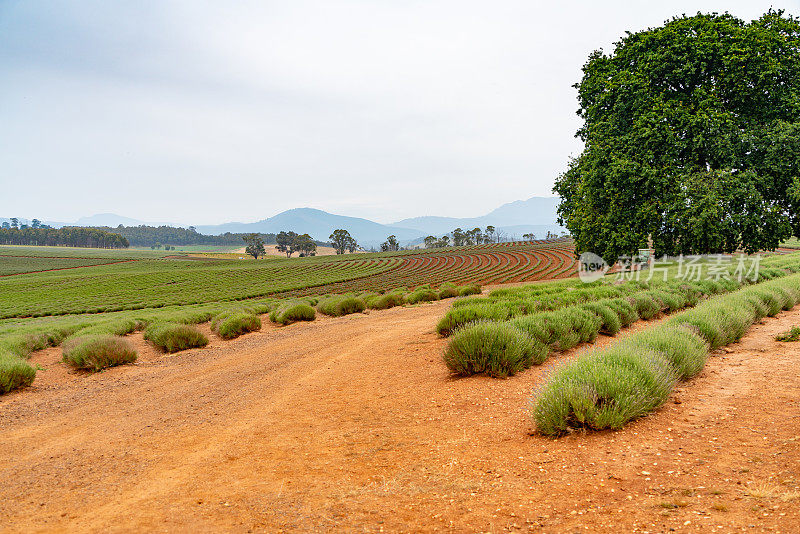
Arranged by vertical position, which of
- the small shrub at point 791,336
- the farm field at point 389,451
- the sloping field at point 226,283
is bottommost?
the sloping field at point 226,283

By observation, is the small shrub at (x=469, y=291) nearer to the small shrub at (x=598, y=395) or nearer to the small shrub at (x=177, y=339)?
the small shrub at (x=177, y=339)

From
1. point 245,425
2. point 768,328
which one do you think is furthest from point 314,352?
point 768,328

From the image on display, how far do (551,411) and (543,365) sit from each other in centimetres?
324

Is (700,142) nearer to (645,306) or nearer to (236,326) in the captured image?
(645,306)

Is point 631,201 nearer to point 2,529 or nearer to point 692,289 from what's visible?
point 692,289

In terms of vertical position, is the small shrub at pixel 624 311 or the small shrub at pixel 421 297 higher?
the small shrub at pixel 624 311

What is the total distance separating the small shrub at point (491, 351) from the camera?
23.3 feet

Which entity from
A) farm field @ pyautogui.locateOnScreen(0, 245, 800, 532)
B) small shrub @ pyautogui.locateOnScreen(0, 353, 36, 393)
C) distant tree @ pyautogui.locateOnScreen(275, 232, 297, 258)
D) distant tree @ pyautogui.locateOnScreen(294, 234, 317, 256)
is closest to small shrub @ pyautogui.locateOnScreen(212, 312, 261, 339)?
farm field @ pyautogui.locateOnScreen(0, 245, 800, 532)

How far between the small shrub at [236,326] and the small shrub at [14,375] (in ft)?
18.9

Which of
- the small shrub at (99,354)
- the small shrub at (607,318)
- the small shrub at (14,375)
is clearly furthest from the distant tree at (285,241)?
the small shrub at (607,318)

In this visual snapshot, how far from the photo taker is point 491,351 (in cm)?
713

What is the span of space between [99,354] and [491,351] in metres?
10.1

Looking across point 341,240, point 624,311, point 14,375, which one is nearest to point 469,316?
point 624,311

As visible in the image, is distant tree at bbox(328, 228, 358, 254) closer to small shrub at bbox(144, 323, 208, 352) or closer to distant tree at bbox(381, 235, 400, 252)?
distant tree at bbox(381, 235, 400, 252)
